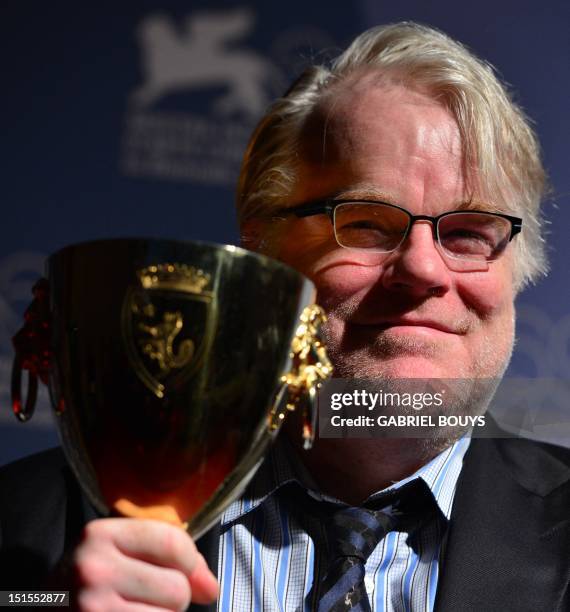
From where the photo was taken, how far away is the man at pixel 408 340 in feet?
3.22

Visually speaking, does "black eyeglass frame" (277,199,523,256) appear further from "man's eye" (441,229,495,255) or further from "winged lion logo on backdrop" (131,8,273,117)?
"winged lion logo on backdrop" (131,8,273,117)

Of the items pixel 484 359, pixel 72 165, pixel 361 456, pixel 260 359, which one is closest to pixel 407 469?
pixel 361 456

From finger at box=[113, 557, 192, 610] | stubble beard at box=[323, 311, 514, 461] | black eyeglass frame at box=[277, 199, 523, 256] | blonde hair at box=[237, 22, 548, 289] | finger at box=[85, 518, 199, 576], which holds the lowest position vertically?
finger at box=[113, 557, 192, 610]

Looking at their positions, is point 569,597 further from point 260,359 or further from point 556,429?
point 260,359

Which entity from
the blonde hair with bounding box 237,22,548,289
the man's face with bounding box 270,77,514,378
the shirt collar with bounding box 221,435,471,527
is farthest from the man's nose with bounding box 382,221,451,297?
the shirt collar with bounding box 221,435,471,527

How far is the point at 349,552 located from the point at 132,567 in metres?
0.44

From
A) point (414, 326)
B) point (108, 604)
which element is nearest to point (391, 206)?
point (414, 326)

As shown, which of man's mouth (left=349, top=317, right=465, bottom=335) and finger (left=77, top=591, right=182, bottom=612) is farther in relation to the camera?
man's mouth (left=349, top=317, right=465, bottom=335)

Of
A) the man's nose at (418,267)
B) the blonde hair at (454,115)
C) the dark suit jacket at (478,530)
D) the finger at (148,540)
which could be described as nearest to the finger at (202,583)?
the finger at (148,540)

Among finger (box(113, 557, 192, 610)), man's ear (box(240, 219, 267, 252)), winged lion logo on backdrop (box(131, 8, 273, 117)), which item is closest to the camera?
finger (box(113, 557, 192, 610))

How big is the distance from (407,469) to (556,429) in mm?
421

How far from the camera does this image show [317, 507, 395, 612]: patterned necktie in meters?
0.94

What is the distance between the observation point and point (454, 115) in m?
1.12

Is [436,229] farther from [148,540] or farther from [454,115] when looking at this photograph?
[148,540]
